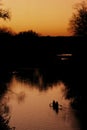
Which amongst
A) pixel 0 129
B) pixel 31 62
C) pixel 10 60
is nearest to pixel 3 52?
pixel 10 60

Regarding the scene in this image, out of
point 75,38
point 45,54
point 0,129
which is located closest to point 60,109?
point 0,129

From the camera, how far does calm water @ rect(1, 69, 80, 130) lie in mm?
31156

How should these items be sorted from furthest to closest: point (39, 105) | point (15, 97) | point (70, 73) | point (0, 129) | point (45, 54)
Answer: point (45, 54)
point (70, 73)
point (15, 97)
point (39, 105)
point (0, 129)

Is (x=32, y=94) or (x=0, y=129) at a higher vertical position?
(x=0, y=129)

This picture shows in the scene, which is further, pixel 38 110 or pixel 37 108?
pixel 37 108

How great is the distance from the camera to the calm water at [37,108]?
31.2 m

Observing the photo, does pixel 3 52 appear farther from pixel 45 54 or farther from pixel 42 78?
pixel 45 54

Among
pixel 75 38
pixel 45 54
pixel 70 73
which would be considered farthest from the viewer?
pixel 45 54

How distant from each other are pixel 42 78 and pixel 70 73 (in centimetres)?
738

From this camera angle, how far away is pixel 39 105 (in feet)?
128

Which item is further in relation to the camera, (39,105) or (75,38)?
(75,38)

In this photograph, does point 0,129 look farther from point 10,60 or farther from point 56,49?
point 56,49

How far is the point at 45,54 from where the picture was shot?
87125mm

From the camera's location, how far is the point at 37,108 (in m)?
37.5
